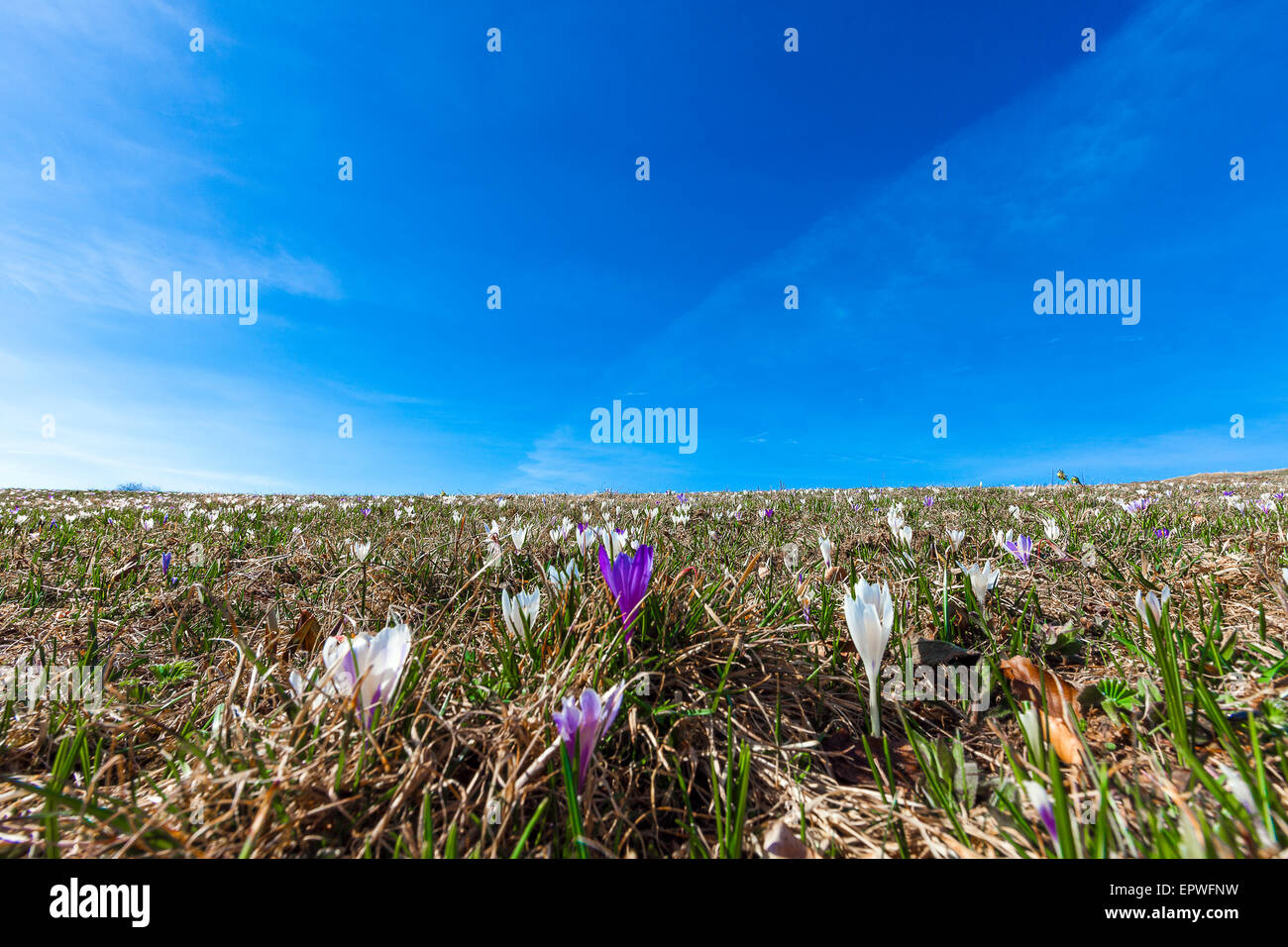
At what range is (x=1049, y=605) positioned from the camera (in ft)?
9.78

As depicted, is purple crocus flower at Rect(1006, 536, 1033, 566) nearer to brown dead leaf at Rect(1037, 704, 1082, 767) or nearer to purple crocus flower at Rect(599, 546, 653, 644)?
brown dead leaf at Rect(1037, 704, 1082, 767)

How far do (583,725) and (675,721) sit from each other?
475 millimetres

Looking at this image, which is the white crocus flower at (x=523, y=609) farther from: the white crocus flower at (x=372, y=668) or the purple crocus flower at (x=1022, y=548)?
the purple crocus flower at (x=1022, y=548)

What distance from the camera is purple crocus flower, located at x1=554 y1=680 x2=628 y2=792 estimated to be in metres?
1.36

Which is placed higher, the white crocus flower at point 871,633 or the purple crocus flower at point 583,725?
the white crocus flower at point 871,633

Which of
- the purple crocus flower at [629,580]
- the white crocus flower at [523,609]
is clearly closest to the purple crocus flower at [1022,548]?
the purple crocus flower at [629,580]

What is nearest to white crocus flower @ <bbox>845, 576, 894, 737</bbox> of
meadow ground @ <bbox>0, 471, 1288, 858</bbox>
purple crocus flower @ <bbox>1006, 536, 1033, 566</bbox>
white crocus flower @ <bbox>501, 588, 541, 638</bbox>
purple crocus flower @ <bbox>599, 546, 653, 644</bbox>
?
meadow ground @ <bbox>0, 471, 1288, 858</bbox>

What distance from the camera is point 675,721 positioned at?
1.77 metres

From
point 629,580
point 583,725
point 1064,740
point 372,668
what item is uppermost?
point 629,580

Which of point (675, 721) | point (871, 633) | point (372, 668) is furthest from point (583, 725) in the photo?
point (871, 633)

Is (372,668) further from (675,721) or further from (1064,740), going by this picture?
(1064,740)

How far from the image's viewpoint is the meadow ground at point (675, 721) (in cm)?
131
